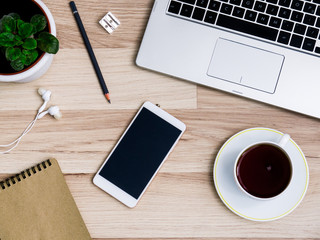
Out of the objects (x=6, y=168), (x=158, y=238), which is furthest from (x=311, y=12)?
(x=6, y=168)

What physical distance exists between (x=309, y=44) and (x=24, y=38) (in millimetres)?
562

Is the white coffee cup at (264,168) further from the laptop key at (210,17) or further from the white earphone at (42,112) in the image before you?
the white earphone at (42,112)

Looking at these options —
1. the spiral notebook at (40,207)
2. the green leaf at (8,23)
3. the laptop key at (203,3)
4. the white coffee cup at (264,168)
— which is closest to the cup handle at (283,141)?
the white coffee cup at (264,168)

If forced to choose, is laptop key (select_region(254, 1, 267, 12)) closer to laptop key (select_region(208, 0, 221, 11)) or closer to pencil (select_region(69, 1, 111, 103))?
laptop key (select_region(208, 0, 221, 11))

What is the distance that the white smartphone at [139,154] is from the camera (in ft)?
2.69

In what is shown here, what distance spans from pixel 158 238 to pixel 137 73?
361 millimetres

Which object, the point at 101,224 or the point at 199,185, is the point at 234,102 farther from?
the point at 101,224

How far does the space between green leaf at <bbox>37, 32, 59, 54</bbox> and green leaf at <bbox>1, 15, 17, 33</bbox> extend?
0.17 ft

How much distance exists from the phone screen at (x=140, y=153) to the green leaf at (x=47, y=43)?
0.24 meters

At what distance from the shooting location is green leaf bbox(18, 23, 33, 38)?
68 centimetres

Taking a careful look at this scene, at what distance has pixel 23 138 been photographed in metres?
0.84

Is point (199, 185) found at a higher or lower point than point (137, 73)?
lower

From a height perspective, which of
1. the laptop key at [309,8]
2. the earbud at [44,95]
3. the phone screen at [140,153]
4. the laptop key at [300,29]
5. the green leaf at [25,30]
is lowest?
the phone screen at [140,153]

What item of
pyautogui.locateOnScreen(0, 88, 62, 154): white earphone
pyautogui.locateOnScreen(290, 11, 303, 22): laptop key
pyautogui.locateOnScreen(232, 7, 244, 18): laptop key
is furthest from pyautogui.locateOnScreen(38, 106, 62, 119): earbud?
pyautogui.locateOnScreen(290, 11, 303, 22): laptop key
